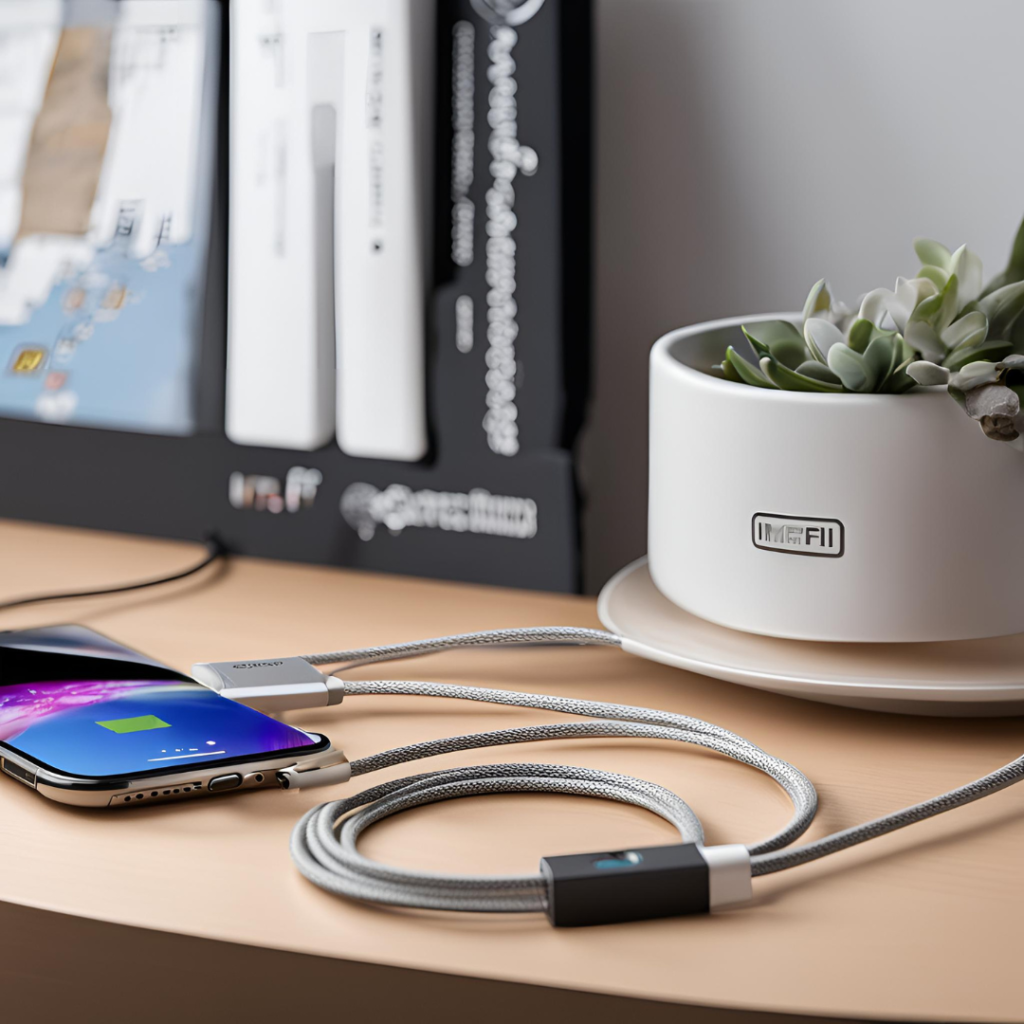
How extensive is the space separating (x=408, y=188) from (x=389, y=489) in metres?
0.17

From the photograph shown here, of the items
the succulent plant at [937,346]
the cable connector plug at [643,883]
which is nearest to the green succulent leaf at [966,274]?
the succulent plant at [937,346]

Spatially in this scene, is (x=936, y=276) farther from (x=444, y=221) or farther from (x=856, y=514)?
(x=444, y=221)

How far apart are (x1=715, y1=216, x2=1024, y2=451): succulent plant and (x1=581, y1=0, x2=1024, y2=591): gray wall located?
5.6 inches

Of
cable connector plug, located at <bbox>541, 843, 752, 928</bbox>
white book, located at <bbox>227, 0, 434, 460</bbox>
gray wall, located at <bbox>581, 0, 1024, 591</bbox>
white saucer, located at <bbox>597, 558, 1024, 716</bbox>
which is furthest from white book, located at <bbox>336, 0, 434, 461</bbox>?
cable connector plug, located at <bbox>541, 843, 752, 928</bbox>

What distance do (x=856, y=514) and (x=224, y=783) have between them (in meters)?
0.26

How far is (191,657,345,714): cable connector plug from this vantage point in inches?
20.1

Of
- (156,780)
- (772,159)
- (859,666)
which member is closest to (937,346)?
(859,666)

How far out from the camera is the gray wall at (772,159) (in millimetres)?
642

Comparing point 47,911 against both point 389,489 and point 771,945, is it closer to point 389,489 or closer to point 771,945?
point 771,945

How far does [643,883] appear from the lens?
14.0 inches

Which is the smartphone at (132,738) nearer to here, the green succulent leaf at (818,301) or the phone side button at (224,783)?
the phone side button at (224,783)

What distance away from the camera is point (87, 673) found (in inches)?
20.8

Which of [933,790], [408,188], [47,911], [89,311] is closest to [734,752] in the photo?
[933,790]

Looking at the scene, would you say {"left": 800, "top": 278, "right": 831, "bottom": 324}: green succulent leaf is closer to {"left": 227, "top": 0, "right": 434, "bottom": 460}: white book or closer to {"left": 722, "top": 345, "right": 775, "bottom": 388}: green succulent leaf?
{"left": 722, "top": 345, "right": 775, "bottom": 388}: green succulent leaf
